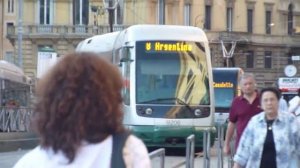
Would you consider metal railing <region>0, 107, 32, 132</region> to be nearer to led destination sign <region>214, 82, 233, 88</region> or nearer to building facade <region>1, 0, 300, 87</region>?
led destination sign <region>214, 82, 233, 88</region>

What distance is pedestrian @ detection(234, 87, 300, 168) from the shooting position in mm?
9062

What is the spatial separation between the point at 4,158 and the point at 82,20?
52.6 meters

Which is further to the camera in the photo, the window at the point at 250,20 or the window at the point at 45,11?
the window at the point at 250,20

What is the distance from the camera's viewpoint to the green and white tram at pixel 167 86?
78.4 ft

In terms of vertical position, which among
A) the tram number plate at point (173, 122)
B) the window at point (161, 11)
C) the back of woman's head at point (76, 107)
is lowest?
the tram number plate at point (173, 122)

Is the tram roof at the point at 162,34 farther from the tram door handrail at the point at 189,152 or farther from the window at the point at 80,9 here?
the window at the point at 80,9

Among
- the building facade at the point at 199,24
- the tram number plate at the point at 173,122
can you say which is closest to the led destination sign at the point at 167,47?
the tram number plate at the point at 173,122

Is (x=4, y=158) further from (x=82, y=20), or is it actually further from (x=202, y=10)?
(x=202, y=10)

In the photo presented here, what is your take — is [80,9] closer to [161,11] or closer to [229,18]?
[161,11]

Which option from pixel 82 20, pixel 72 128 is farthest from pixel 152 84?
pixel 82 20

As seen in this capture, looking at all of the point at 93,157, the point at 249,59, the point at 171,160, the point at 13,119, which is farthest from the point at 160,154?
the point at 249,59

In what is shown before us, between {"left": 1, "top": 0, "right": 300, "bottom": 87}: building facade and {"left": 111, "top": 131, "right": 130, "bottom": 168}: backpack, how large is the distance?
211 ft

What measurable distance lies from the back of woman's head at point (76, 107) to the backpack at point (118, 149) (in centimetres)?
3

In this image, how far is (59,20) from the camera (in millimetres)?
76188
